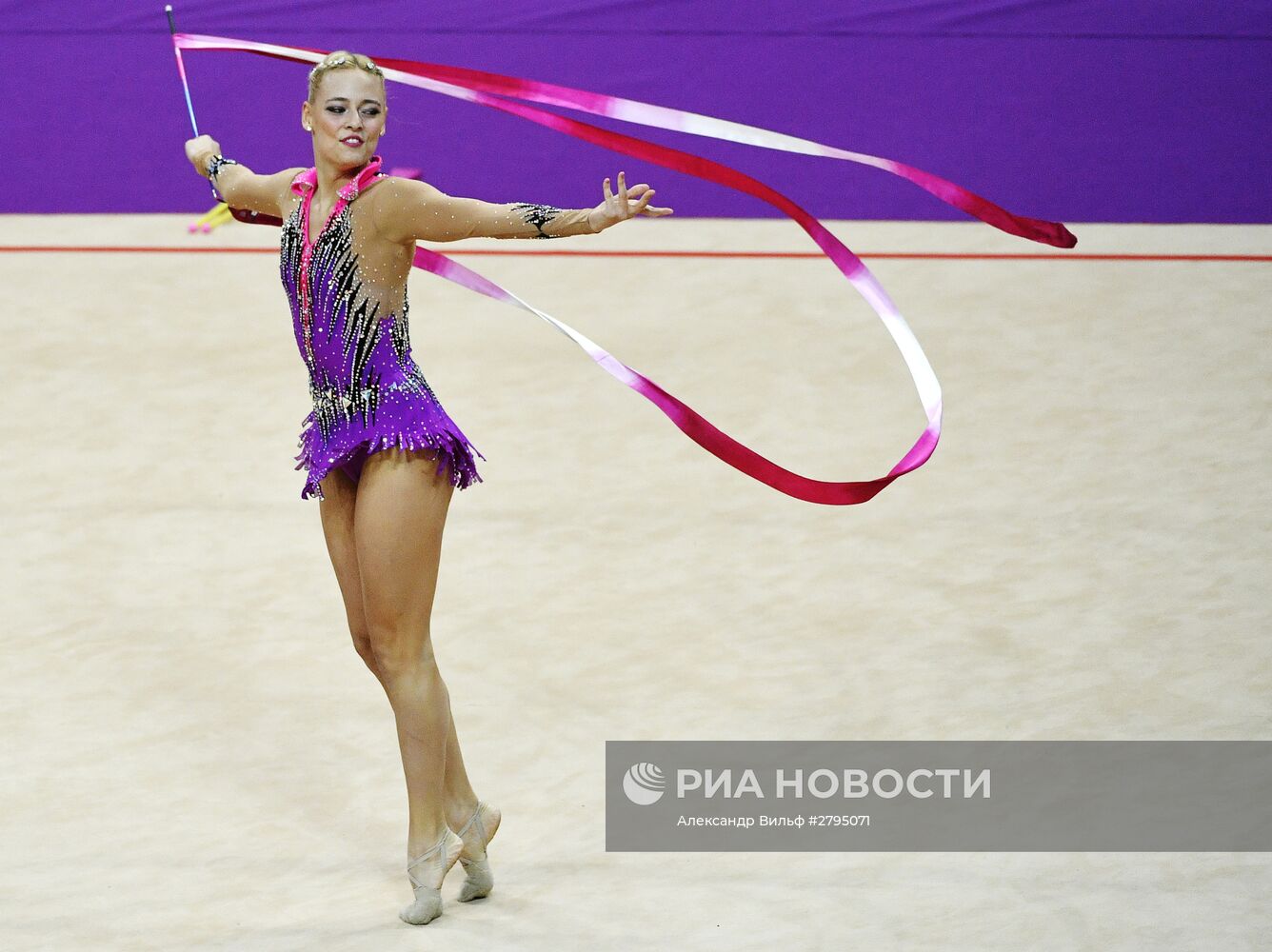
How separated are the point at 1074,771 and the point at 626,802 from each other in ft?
3.16

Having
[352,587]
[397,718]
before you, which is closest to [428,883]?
[397,718]

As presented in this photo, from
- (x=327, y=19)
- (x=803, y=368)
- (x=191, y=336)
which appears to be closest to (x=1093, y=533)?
(x=803, y=368)

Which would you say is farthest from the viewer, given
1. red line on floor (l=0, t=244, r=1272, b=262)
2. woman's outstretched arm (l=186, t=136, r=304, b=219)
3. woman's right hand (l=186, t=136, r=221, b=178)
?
red line on floor (l=0, t=244, r=1272, b=262)

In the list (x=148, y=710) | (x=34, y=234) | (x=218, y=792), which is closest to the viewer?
(x=218, y=792)

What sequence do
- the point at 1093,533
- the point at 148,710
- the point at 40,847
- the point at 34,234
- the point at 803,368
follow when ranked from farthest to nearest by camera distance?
the point at 34,234, the point at 803,368, the point at 1093,533, the point at 148,710, the point at 40,847

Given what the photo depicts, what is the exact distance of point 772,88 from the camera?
7637mm

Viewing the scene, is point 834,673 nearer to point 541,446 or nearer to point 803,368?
point 541,446

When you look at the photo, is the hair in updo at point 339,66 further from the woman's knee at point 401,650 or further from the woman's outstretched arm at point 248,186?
the woman's knee at point 401,650

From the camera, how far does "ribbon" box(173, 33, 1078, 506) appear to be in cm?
285

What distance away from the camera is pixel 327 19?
7.59 meters

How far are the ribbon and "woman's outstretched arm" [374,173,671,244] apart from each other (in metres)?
0.18

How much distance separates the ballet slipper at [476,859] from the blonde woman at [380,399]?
0.03 meters

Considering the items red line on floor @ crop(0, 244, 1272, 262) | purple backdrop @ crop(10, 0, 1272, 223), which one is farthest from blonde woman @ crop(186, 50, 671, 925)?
purple backdrop @ crop(10, 0, 1272, 223)

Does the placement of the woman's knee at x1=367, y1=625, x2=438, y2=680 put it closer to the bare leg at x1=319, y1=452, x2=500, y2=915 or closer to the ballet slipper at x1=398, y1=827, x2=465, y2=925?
the bare leg at x1=319, y1=452, x2=500, y2=915
